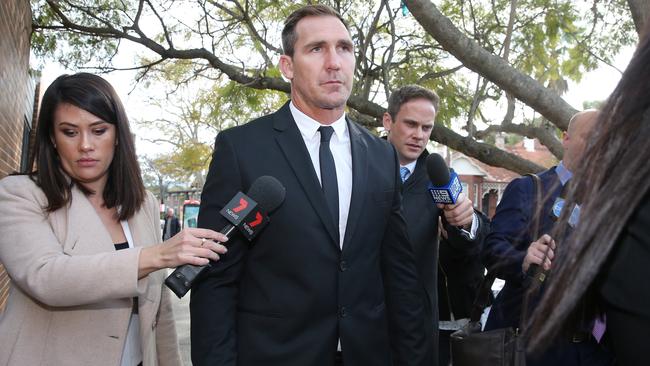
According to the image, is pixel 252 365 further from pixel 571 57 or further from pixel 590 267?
pixel 571 57

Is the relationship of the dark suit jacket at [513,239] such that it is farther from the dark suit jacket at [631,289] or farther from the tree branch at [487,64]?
the tree branch at [487,64]

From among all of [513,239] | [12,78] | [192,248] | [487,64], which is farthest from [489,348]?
[12,78]

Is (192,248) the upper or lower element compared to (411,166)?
lower

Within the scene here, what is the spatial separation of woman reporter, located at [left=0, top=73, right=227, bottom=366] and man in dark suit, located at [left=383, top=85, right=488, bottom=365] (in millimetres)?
1385

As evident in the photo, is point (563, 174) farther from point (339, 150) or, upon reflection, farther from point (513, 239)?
point (339, 150)

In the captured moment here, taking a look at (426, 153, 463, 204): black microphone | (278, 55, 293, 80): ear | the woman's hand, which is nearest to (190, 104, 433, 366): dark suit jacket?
the woman's hand

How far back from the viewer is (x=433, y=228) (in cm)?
347

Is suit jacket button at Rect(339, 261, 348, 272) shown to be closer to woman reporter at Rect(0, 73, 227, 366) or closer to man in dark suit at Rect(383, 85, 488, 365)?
woman reporter at Rect(0, 73, 227, 366)

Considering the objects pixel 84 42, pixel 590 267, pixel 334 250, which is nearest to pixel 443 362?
pixel 334 250

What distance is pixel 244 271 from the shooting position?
2410 millimetres

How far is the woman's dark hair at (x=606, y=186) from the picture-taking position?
93 cm

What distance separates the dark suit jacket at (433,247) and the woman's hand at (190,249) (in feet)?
5.10

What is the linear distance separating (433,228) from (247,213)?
163cm

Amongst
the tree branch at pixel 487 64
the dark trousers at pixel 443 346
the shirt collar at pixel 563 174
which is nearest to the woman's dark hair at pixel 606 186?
the shirt collar at pixel 563 174
